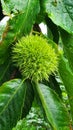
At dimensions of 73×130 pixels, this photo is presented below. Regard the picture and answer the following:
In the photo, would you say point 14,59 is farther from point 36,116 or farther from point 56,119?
point 36,116

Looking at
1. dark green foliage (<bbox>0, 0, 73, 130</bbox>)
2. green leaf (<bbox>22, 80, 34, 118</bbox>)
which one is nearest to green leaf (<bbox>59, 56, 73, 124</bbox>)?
dark green foliage (<bbox>0, 0, 73, 130</bbox>)

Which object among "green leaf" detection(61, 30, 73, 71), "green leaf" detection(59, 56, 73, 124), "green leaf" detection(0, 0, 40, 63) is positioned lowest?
"green leaf" detection(59, 56, 73, 124)

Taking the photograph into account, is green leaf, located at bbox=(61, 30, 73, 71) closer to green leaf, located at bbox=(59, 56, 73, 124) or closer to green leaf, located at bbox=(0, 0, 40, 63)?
green leaf, located at bbox=(59, 56, 73, 124)

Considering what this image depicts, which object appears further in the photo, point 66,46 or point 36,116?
point 36,116

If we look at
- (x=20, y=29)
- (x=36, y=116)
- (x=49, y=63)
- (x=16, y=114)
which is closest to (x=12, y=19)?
(x=20, y=29)

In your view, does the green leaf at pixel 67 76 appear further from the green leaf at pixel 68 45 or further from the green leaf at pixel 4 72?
the green leaf at pixel 4 72

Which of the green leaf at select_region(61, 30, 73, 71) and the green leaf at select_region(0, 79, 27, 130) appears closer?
the green leaf at select_region(0, 79, 27, 130)
